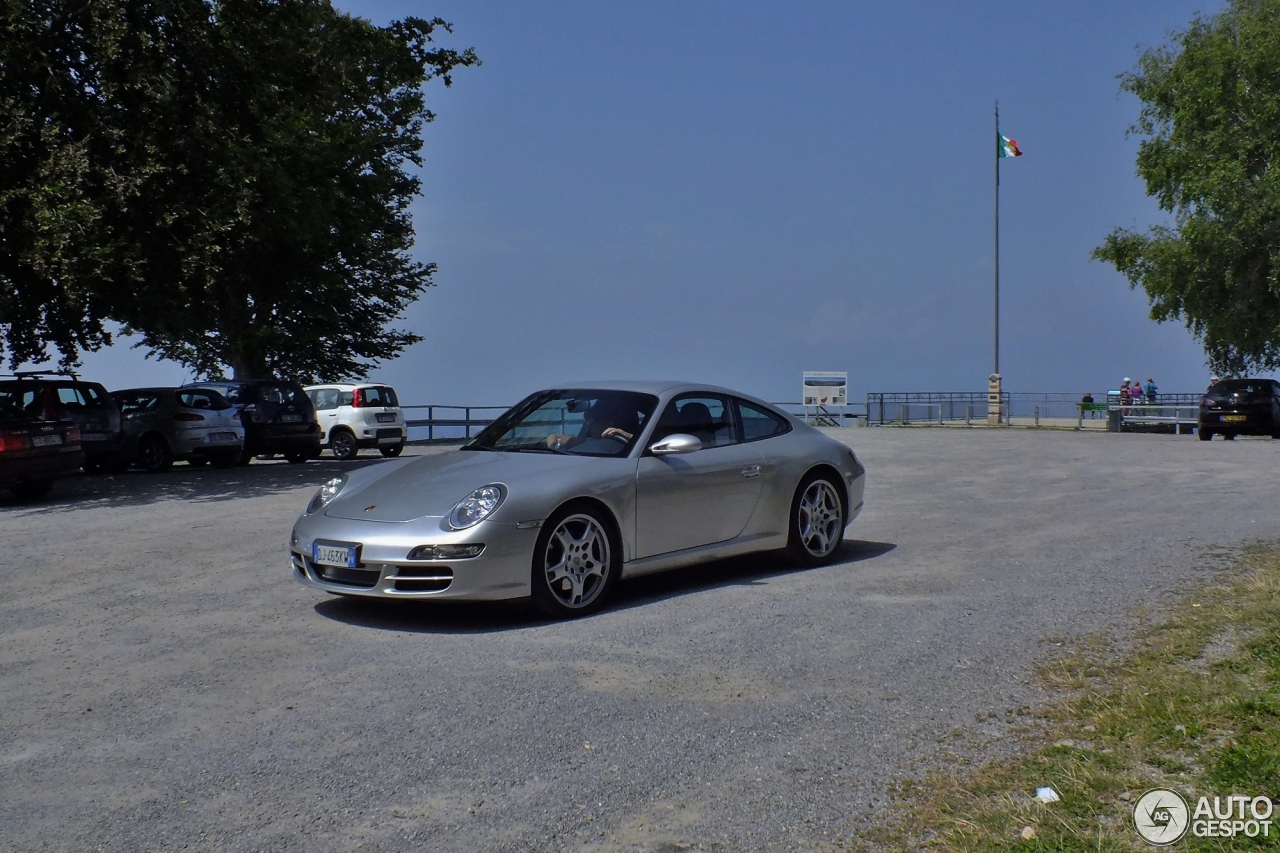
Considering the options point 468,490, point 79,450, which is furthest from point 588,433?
point 79,450

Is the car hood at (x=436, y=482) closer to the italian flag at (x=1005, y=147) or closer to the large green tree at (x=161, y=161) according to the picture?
the large green tree at (x=161, y=161)

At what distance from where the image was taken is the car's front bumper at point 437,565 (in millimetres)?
6648

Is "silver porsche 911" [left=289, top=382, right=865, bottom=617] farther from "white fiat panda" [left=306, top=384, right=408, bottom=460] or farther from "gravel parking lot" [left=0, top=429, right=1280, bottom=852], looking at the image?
"white fiat panda" [left=306, top=384, right=408, bottom=460]

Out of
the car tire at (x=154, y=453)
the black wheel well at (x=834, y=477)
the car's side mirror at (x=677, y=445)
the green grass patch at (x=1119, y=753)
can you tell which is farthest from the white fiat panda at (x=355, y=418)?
the green grass patch at (x=1119, y=753)

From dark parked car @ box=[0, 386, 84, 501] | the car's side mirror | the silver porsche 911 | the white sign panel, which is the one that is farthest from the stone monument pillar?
the car's side mirror

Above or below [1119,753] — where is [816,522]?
above

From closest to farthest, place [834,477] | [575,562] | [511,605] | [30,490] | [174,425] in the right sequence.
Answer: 1. [575,562]
2. [511,605]
3. [834,477]
4. [30,490]
5. [174,425]

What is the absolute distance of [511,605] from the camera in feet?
24.5

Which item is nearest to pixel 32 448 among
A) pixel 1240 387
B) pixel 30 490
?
pixel 30 490

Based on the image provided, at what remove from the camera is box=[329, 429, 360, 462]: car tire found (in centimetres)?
2728

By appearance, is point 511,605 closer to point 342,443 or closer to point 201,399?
point 201,399

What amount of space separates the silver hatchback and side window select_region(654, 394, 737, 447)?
15597 mm

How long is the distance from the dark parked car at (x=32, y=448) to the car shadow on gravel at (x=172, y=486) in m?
0.32

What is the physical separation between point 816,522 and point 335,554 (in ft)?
11.6
